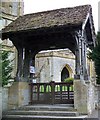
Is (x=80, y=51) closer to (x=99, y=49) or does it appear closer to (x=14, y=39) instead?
(x=14, y=39)

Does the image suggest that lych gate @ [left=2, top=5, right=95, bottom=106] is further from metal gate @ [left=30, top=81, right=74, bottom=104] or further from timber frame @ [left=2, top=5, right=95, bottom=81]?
metal gate @ [left=30, top=81, right=74, bottom=104]

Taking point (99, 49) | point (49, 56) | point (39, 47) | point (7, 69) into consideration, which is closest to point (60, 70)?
point (49, 56)

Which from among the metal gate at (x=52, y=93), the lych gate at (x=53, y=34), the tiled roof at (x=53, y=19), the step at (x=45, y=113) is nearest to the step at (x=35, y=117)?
the step at (x=45, y=113)

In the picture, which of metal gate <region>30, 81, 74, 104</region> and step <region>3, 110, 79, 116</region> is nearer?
step <region>3, 110, 79, 116</region>

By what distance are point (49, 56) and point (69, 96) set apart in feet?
81.0

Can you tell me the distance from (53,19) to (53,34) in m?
0.75

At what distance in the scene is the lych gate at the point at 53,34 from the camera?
39.8 ft

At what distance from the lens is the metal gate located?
1327cm

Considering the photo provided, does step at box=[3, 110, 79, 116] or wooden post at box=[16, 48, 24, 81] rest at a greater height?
wooden post at box=[16, 48, 24, 81]

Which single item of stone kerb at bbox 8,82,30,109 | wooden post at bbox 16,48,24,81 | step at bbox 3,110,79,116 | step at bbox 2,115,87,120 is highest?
wooden post at bbox 16,48,24,81

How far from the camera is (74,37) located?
1210cm

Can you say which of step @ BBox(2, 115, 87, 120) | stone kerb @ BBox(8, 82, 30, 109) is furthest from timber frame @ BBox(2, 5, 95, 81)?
step @ BBox(2, 115, 87, 120)

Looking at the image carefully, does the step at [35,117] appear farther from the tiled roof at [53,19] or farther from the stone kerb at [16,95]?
the tiled roof at [53,19]

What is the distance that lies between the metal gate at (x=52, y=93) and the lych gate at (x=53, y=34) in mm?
890
